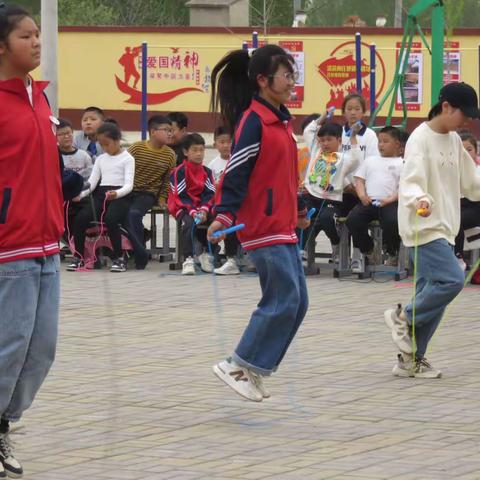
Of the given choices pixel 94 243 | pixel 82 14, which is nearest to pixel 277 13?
pixel 82 14

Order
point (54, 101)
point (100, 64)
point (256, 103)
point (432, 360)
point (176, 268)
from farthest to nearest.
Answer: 1. point (100, 64)
2. point (54, 101)
3. point (176, 268)
4. point (432, 360)
5. point (256, 103)

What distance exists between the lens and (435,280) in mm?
8086

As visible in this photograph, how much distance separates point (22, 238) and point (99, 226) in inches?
314

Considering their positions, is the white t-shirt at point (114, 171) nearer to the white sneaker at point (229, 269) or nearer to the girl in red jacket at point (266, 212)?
the white sneaker at point (229, 269)

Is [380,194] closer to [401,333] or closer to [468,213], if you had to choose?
[468,213]

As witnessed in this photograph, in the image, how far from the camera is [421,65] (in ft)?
98.6

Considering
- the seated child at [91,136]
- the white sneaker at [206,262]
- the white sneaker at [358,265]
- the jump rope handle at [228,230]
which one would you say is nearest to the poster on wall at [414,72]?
the seated child at [91,136]

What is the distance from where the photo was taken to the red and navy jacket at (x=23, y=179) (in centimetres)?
578

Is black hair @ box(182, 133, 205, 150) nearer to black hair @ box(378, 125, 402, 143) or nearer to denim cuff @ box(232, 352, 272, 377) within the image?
black hair @ box(378, 125, 402, 143)

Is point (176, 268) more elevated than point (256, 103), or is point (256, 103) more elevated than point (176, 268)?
point (256, 103)

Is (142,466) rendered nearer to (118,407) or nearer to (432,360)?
(118,407)

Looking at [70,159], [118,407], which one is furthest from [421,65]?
[118,407]

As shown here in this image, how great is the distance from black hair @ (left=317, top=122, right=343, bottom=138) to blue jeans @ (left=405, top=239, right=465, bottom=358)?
496 cm

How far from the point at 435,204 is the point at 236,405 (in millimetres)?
1704
